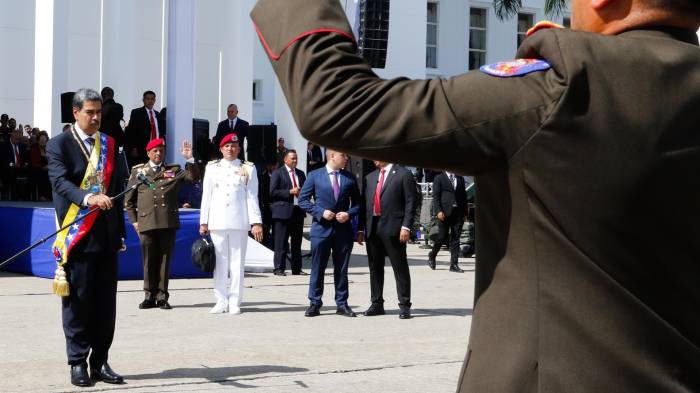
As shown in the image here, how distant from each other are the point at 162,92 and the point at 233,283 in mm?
13148

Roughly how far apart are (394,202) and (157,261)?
2.80 meters

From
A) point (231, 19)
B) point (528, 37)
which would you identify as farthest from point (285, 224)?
point (528, 37)

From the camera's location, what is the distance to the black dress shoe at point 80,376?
7.80 meters

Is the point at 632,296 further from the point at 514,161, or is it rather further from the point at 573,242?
the point at 514,161

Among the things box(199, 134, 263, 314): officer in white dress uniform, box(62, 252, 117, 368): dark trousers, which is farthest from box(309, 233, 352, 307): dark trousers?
box(62, 252, 117, 368): dark trousers

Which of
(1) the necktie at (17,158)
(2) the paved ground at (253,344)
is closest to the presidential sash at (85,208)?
(2) the paved ground at (253,344)

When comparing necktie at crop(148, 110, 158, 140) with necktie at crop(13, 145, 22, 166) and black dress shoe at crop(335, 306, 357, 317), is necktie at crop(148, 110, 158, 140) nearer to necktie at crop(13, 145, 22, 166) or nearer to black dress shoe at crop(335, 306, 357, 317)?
necktie at crop(13, 145, 22, 166)

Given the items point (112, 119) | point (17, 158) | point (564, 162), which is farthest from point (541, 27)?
point (17, 158)

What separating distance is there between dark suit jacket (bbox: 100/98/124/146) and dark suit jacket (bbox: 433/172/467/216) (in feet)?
17.6

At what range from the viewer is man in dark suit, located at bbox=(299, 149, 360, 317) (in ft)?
41.6

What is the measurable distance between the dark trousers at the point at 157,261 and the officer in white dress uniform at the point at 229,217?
62 cm

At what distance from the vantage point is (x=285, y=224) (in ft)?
56.8

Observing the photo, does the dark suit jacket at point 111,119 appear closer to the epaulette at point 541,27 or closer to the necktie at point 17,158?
the necktie at point 17,158

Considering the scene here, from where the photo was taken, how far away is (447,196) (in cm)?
1944
